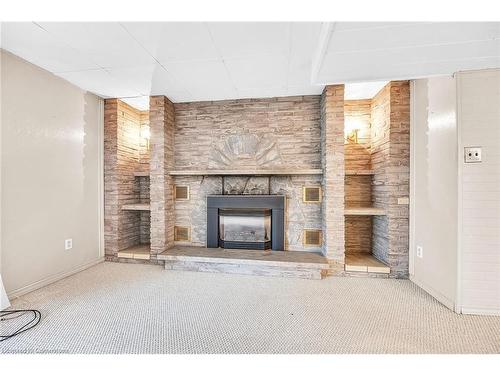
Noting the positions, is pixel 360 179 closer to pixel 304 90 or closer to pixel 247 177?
pixel 304 90

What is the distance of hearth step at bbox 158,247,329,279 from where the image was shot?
2617 mm

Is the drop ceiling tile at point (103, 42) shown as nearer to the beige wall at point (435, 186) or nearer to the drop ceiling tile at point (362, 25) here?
the drop ceiling tile at point (362, 25)

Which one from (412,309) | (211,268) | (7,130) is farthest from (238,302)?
(7,130)

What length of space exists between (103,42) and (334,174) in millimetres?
2643

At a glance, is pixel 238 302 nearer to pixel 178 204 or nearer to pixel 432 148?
pixel 178 204

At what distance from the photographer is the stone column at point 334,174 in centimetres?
269

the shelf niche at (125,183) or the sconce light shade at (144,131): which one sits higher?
the sconce light shade at (144,131)

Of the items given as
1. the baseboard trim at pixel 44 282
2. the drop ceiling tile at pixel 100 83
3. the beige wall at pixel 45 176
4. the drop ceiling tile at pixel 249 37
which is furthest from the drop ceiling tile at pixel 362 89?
the baseboard trim at pixel 44 282

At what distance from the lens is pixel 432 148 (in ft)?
7.29

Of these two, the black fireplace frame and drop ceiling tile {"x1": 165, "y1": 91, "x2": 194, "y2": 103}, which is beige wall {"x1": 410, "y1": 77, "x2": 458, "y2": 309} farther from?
drop ceiling tile {"x1": 165, "y1": 91, "x2": 194, "y2": 103}

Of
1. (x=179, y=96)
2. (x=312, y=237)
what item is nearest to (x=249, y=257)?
(x=312, y=237)

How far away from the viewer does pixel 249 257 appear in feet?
9.11

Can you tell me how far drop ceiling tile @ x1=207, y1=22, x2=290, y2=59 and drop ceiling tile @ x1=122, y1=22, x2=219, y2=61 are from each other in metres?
0.09

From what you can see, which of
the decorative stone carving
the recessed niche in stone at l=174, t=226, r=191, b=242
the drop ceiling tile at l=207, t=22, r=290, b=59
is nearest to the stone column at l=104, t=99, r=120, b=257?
the recessed niche in stone at l=174, t=226, r=191, b=242
